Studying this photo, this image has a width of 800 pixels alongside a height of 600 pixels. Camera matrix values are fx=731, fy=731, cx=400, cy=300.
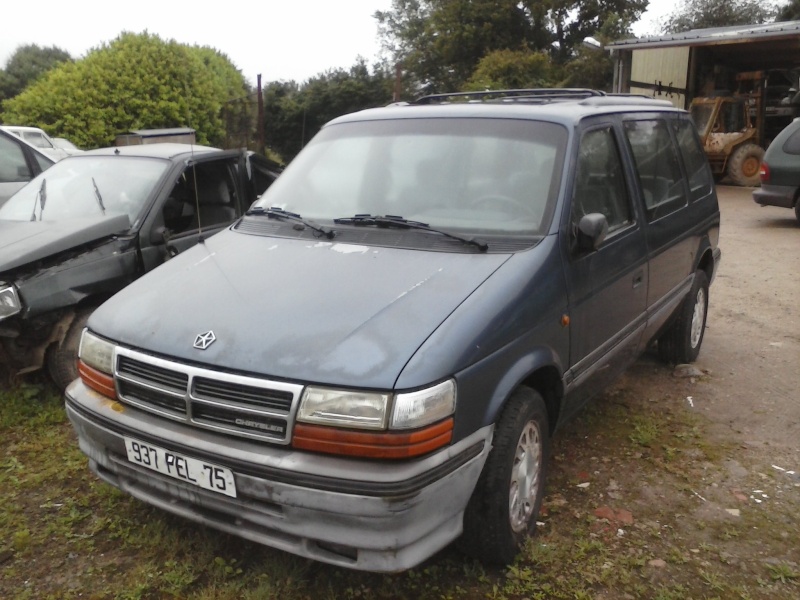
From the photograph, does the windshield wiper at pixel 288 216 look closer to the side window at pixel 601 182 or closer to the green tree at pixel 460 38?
the side window at pixel 601 182

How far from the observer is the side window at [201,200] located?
5.28 meters

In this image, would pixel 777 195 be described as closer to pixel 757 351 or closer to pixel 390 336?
pixel 757 351

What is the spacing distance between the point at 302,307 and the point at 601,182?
5.89 feet

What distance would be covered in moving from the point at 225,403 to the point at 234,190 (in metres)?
3.81

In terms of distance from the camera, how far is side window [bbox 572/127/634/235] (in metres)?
3.48

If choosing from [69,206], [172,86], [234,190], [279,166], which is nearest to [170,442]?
[69,206]

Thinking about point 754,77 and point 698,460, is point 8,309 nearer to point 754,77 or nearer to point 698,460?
point 698,460

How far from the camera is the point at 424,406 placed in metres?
2.40

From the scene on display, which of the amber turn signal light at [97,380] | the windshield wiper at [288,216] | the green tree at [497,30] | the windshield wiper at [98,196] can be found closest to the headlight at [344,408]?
the amber turn signal light at [97,380]

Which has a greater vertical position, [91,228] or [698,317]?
[91,228]

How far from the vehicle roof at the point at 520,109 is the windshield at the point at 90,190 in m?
1.79

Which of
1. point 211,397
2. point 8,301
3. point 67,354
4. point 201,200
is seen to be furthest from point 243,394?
point 201,200

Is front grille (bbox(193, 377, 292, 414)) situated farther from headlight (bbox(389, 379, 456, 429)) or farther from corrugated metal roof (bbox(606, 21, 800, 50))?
corrugated metal roof (bbox(606, 21, 800, 50))

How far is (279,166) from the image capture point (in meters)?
6.95
